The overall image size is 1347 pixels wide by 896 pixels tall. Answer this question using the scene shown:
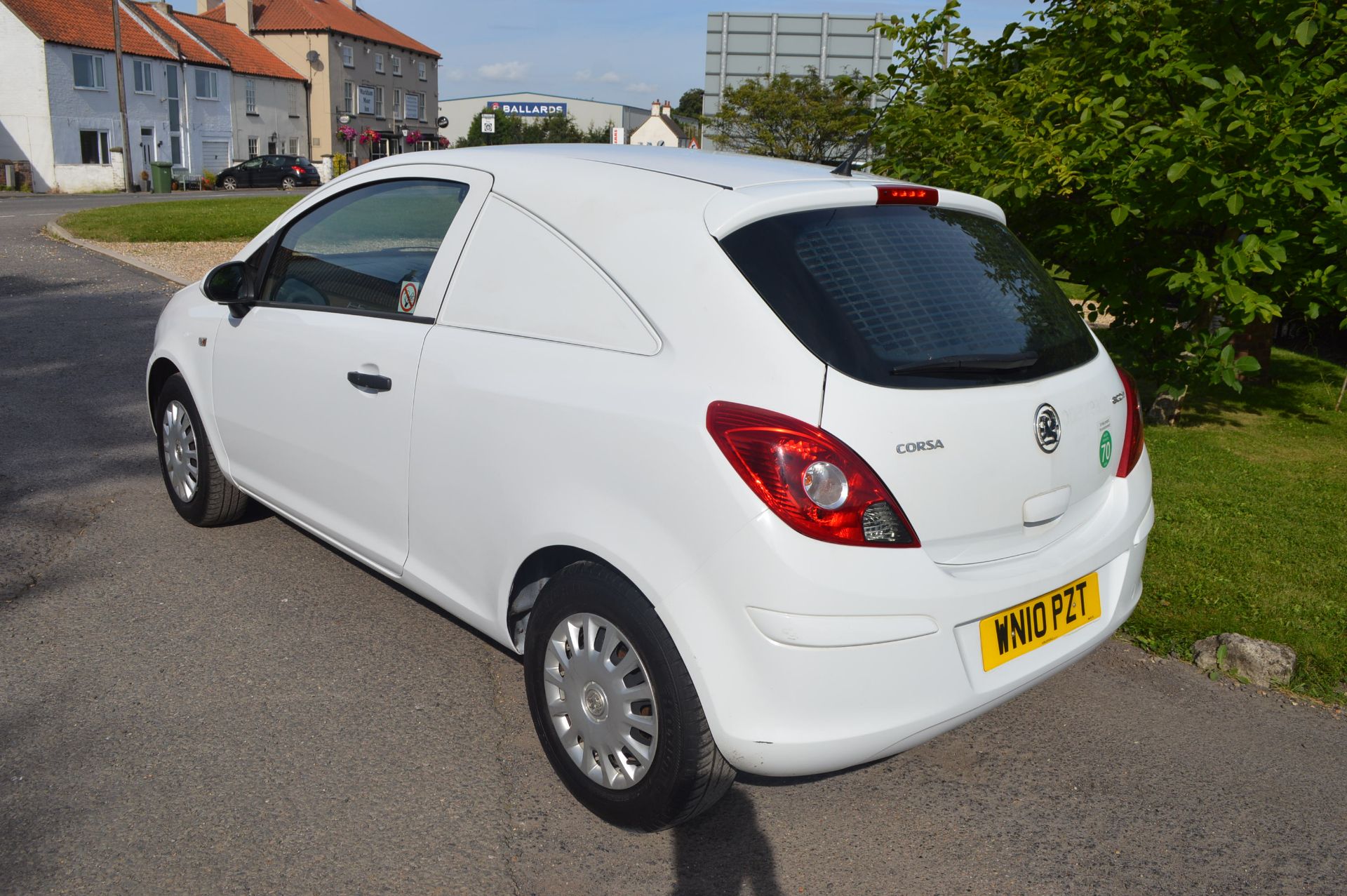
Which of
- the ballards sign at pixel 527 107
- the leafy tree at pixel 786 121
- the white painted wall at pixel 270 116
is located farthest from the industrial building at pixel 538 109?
the leafy tree at pixel 786 121

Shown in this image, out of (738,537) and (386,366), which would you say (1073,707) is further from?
(386,366)

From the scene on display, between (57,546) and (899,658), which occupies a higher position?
(899,658)

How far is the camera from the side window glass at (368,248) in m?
3.62

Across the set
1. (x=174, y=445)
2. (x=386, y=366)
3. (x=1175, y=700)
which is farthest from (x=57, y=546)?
(x=1175, y=700)

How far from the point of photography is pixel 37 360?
8.48 metres

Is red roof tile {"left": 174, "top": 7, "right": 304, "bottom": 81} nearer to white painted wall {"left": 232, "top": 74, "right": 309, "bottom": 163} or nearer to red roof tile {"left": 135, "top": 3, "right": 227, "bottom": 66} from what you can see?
white painted wall {"left": 232, "top": 74, "right": 309, "bottom": 163}

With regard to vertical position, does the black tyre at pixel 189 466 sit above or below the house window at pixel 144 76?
below

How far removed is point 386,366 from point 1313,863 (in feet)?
9.79

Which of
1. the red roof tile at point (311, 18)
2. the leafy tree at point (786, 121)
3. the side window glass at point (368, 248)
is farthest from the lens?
the red roof tile at point (311, 18)

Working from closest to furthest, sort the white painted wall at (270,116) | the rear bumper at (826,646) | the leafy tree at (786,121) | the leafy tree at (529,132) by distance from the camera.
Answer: the rear bumper at (826,646) < the leafy tree at (786,121) < the white painted wall at (270,116) < the leafy tree at (529,132)

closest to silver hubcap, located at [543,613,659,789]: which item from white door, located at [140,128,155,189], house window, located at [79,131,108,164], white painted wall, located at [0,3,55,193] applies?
white painted wall, located at [0,3,55,193]

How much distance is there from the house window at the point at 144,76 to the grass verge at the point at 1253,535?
54374mm

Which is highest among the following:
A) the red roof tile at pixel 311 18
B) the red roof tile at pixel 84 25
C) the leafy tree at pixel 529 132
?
the red roof tile at pixel 311 18

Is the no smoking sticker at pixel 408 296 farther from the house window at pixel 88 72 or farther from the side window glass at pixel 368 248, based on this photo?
the house window at pixel 88 72
